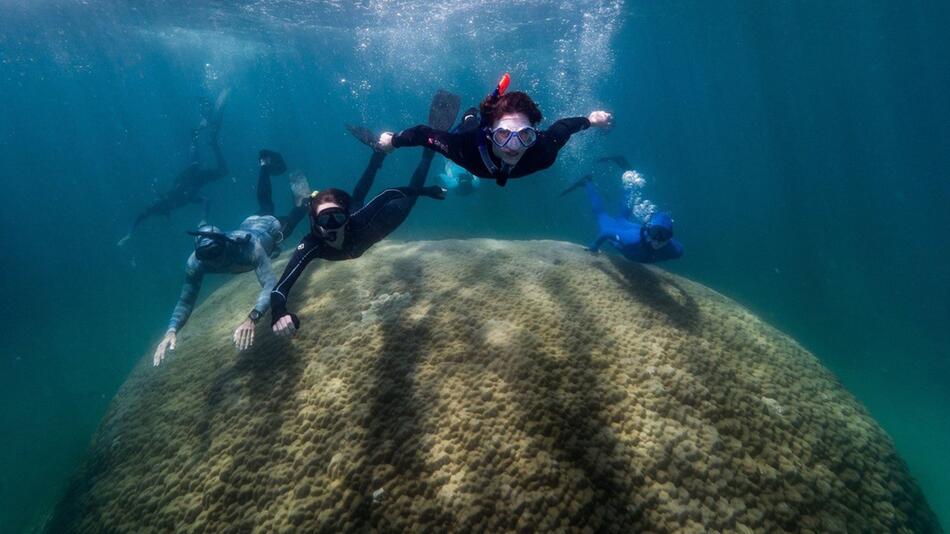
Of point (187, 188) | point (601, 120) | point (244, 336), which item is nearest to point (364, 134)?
point (601, 120)

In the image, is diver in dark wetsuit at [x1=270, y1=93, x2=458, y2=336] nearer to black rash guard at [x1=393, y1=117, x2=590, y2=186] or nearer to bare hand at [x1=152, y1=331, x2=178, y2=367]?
black rash guard at [x1=393, y1=117, x2=590, y2=186]

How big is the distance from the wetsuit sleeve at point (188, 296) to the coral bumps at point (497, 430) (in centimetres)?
64

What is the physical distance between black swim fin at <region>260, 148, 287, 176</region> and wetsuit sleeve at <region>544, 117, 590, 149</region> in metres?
8.36

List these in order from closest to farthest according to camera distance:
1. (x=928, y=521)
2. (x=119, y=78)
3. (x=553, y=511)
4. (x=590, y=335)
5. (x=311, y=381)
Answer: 1. (x=553, y=511)
2. (x=928, y=521)
3. (x=311, y=381)
4. (x=590, y=335)
5. (x=119, y=78)

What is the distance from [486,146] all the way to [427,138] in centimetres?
100

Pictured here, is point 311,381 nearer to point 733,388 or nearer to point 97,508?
point 97,508

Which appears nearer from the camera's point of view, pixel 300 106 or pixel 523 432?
pixel 523 432

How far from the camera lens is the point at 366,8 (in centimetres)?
2628

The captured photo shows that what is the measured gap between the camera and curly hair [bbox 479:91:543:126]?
4.13 m

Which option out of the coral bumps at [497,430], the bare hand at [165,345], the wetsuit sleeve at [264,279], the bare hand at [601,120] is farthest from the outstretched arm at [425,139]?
the bare hand at [165,345]

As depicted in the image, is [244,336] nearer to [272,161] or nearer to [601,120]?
[601,120]

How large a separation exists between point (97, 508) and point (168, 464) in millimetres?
641

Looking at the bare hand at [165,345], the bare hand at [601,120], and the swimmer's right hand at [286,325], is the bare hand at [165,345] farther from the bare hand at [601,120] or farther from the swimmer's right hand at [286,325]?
the bare hand at [601,120]

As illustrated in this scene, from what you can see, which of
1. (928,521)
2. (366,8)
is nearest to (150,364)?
(928,521)
